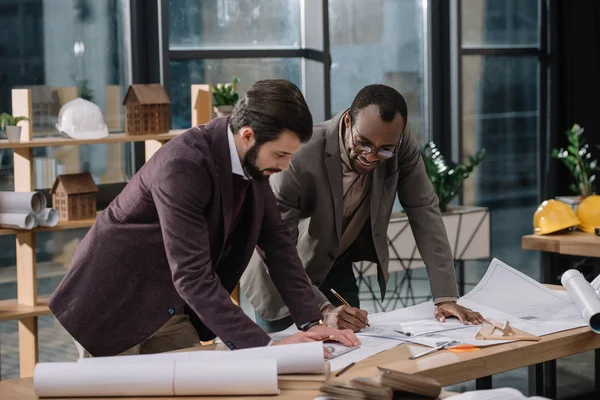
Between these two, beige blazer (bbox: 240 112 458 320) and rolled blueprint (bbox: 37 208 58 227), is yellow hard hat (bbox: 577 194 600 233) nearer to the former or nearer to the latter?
A: beige blazer (bbox: 240 112 458 320)

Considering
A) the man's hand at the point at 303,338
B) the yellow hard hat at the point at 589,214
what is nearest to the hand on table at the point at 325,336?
the man's hand at the point at 303,338

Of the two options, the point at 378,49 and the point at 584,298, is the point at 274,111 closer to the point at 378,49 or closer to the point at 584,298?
the point at 584,298

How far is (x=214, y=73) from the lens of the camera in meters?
5.12

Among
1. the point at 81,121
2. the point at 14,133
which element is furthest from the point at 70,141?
the point at 14,133

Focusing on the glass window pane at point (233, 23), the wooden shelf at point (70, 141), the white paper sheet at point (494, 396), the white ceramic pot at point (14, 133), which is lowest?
the white paper sheet at point (494, 396)

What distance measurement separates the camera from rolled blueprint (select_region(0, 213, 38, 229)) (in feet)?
12.5

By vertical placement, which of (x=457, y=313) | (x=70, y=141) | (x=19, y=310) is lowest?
(x=19, y=310)

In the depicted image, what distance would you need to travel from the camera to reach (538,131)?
22.2 ft

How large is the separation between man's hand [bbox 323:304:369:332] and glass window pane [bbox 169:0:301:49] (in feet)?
9.05

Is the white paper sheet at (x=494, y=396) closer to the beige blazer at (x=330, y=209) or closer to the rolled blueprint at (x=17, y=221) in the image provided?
the beige blazer at (x=330, y=209)

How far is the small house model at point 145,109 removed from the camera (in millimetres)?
4164

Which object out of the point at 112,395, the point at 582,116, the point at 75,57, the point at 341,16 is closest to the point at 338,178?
the point at 112,395

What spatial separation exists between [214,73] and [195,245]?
10.1 ft

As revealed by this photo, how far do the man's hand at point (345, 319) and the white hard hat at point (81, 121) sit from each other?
6.06 feet
